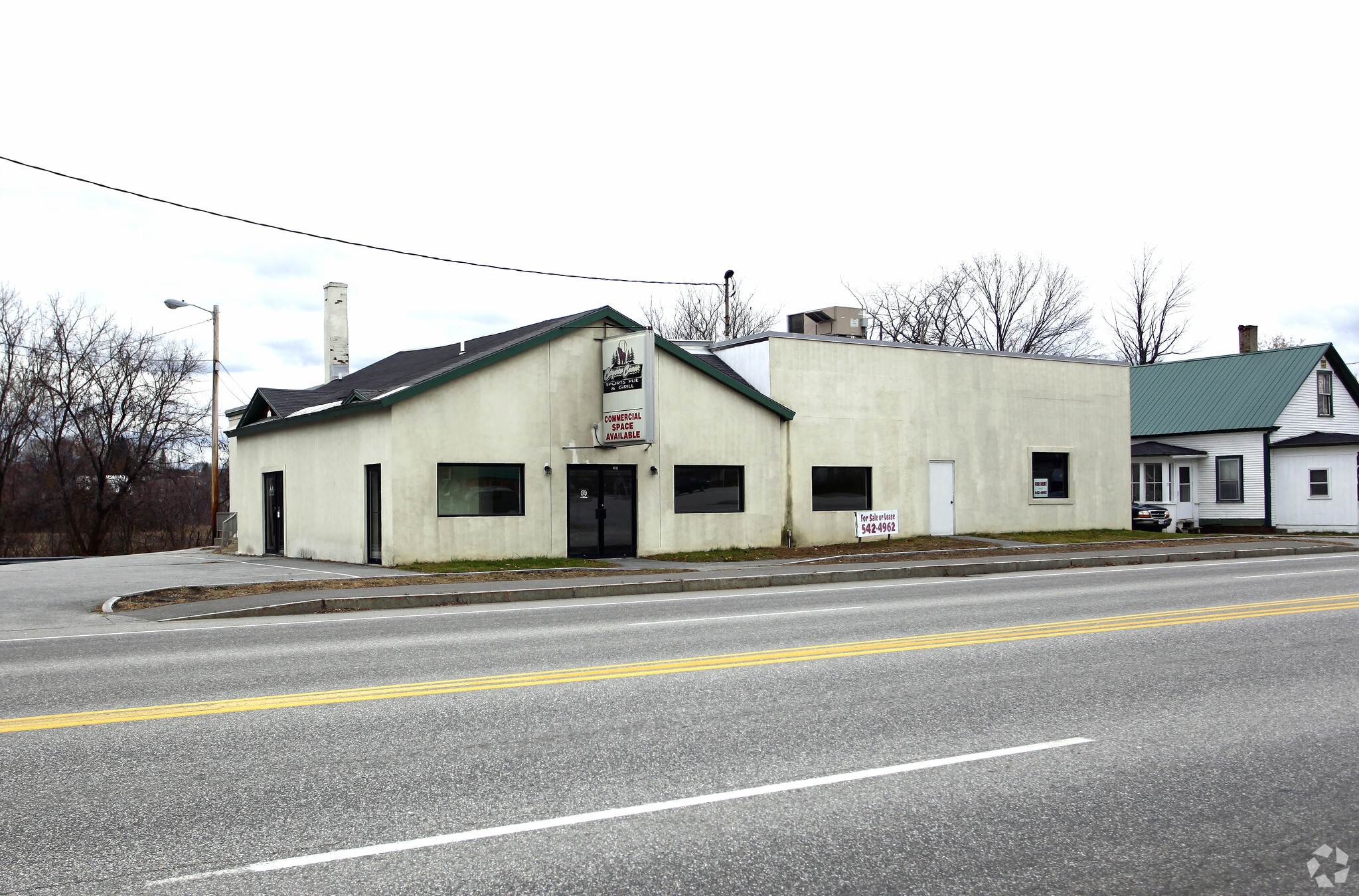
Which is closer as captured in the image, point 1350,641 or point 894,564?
point 1350,641

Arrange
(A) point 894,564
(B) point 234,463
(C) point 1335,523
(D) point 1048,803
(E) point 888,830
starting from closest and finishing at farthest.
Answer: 1. (E) point 888,830
2. (D) point 1048,803
3. (A) point 894,564
4. (B) point 234,463
5. (C) point 1335,523

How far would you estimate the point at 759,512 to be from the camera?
25719 mm

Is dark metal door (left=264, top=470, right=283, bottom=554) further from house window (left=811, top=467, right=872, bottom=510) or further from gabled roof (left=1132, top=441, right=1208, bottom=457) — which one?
gabled roof (left=1132, top=441, right=1208, bottom=457)

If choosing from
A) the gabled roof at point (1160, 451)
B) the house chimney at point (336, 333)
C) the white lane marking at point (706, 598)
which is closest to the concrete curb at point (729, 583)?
the white lane marking at point (706, 598)

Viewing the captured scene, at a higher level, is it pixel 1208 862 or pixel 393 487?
pixel 393 487

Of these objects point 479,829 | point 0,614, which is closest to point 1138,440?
point 0,614

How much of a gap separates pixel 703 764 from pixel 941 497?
24.0 m

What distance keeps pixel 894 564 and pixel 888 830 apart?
54.3 ft

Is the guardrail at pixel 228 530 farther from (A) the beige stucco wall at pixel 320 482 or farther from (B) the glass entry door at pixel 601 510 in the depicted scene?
(B) the glass entry door at pixel 601 510

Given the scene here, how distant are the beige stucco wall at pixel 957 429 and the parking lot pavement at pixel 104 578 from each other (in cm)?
1145

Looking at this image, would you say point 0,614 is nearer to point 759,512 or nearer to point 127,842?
point 127,842

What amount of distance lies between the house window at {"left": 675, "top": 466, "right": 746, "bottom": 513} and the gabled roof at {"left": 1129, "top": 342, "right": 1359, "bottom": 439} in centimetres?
2238

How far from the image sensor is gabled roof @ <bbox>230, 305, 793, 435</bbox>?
2189cm

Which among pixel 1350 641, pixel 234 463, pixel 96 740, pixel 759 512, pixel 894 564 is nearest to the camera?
pixel 96 740
